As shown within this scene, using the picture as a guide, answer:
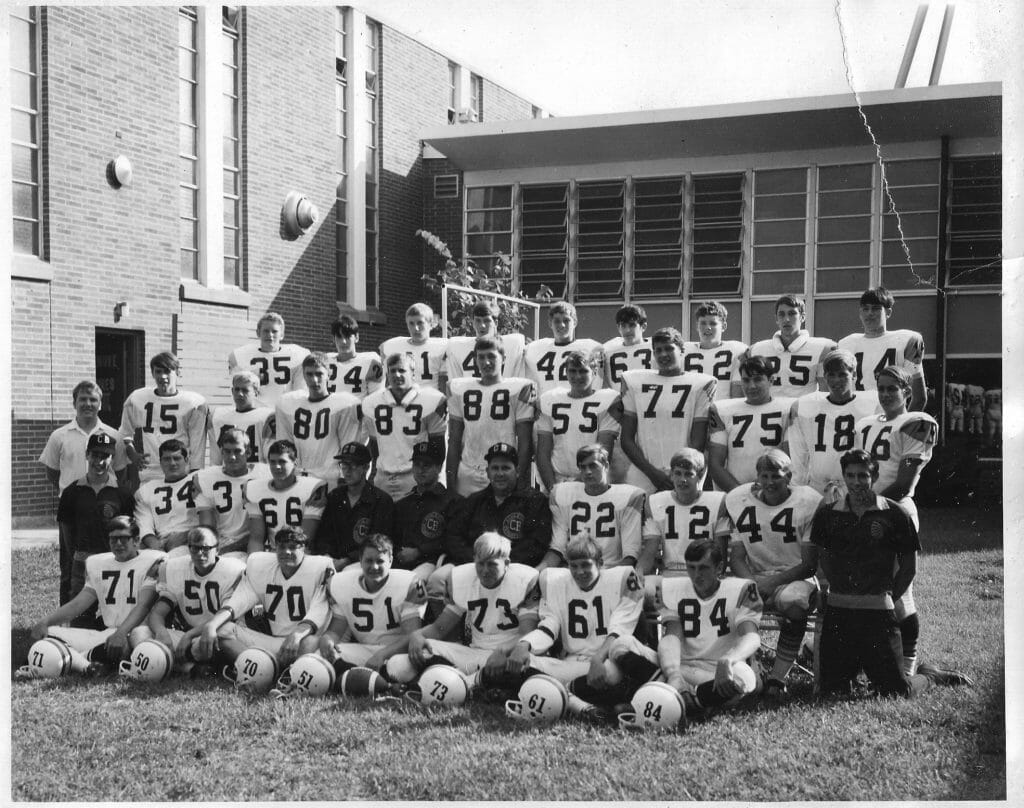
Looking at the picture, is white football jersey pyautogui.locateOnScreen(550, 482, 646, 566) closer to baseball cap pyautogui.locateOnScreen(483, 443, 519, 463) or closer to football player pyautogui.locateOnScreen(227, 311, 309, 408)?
baseball cap pyautogui.locateOnScreen(483, 443, 519, 463)

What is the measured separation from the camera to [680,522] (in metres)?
7.05

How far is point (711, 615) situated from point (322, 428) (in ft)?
11.0

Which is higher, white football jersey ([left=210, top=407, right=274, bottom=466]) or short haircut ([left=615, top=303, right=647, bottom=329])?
short haircut ([left=615, top=303, right=647, bottom=329])

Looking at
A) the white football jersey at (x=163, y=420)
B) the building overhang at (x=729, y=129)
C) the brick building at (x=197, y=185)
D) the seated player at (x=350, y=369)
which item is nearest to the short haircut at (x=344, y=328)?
the seated player at (x=350, y=369)

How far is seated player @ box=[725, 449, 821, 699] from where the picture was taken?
6.57 m

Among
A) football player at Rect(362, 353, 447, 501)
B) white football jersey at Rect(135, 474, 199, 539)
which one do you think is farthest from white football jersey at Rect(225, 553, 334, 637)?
white football jersey at Rect(135, 474, 199, 539)

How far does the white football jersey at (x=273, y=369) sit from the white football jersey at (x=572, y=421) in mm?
2234

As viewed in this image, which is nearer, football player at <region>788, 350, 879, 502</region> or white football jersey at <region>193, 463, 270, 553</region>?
football player at <region>788, 350, 879, 502</region>

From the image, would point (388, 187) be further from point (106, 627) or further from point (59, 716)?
point (59, 716)

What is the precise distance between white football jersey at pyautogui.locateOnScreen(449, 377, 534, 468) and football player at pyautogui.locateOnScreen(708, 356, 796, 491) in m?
1.39

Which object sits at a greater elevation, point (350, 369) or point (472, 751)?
point (350, 369)

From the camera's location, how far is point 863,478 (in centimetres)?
635

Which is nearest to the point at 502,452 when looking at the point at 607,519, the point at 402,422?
the point at 607,519

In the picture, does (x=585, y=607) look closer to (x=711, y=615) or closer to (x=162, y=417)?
(x=711, y=615)
